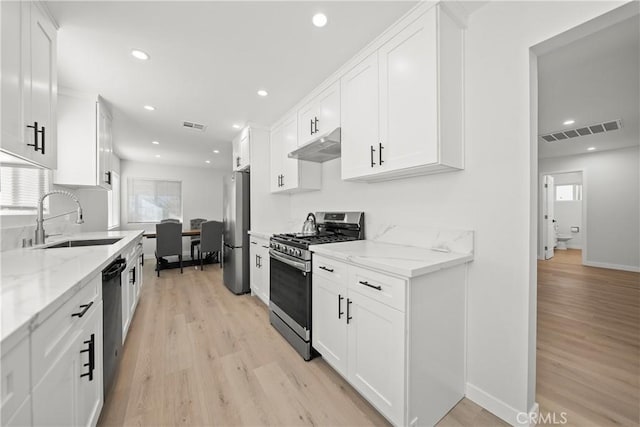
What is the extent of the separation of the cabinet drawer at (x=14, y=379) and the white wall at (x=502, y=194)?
2.00m

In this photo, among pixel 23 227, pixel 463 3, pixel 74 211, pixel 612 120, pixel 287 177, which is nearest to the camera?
pixel 463 3

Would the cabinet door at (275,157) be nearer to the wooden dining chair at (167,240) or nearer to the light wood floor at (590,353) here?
the wooden dining chair at (167,240)

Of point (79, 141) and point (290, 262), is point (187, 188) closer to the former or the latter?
point (79, 141)

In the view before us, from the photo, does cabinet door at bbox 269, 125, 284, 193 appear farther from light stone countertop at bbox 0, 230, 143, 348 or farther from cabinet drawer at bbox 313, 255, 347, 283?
light stone countertop at bbox 0, 230, 143, 348

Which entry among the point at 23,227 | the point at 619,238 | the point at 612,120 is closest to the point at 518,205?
the point at 23,227

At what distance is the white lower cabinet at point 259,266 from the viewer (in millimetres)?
3062

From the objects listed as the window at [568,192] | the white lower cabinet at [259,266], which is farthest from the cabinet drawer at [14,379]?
the window at [568,192]

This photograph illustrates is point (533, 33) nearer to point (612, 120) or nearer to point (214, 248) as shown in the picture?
point (612, 120)

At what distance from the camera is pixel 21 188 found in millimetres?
2145

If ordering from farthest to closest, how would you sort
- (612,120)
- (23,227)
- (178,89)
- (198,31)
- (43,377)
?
(612,120) → (178,89) → (23,227) → (198,31) → (43,377)

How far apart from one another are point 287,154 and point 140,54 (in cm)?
159

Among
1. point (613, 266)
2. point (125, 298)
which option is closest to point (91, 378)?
point (125, 298)

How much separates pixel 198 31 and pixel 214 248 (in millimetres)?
4061

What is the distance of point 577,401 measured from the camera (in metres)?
1.54
